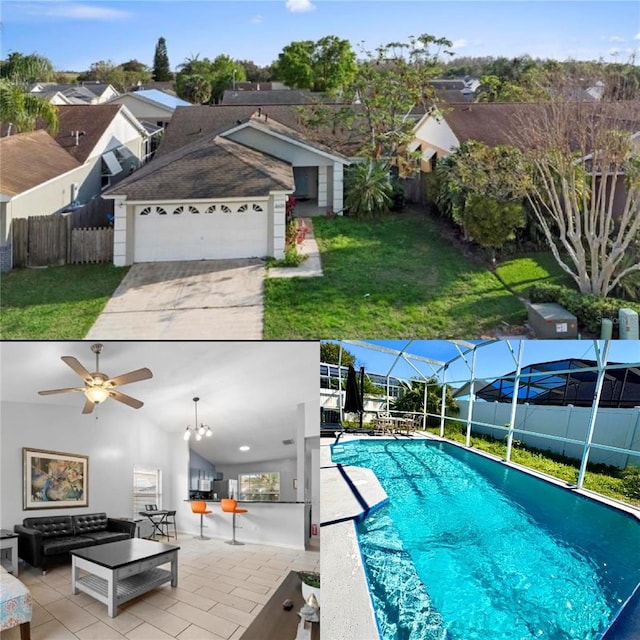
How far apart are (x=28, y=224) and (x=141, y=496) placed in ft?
21.8

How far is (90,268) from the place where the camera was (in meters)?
8.52

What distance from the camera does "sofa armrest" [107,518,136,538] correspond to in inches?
121

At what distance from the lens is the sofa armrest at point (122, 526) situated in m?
3.08

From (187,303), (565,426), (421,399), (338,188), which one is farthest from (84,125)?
(565,426)

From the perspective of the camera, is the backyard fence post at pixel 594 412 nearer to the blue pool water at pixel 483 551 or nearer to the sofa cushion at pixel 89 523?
the blue pool water at pixel 483 551

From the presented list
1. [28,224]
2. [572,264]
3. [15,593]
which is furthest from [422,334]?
[28,224]

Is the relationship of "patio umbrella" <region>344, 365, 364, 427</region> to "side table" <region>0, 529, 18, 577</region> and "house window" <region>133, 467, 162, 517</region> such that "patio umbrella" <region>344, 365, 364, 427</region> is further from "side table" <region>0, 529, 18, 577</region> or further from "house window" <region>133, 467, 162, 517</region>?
"side table" <region>0, 529, 18, 577</region>

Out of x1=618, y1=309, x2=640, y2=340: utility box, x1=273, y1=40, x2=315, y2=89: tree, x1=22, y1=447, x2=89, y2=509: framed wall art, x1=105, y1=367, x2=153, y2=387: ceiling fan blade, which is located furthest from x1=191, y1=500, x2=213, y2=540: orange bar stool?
x1=273, y1=40, x2=315, y2=89: tree

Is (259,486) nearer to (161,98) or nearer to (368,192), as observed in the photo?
(161,98)

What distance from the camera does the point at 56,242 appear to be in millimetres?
8625

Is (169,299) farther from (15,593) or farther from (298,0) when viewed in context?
(15,593)

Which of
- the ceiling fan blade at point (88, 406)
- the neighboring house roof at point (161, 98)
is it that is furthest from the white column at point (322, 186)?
the ceiling fan blade at point (88, 406)

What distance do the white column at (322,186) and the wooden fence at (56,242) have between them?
3277 mm

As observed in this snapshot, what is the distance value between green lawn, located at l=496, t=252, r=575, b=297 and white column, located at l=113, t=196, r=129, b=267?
201 inches
